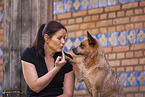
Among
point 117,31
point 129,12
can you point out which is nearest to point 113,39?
point 117,31

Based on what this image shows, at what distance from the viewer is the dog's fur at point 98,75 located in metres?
3.07

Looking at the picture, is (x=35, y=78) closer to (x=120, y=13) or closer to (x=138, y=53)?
(x=138, y=53)

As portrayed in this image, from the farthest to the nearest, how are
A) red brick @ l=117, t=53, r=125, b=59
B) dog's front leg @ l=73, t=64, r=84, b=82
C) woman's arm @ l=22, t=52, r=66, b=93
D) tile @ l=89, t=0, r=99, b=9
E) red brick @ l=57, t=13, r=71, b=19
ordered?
1. red brick @ l=57, t=13, r=71, b=19
2. tile @ l=89, t=0, r=99, b=9
3. red brick @ l=117, t=53, r=125, b=59
4. dog's front leg @ l=73, t=64, r=84, b=82
5. woman's arm @ l=22, t=52, r=66, b=93

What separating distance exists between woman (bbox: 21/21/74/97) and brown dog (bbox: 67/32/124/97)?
17 cm

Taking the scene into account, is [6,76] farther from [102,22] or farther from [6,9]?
[102,22]

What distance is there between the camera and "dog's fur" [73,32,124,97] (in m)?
3.07

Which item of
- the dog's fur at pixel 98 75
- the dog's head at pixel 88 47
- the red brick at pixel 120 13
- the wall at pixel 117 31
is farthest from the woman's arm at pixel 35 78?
the red brick at pixel 120 13

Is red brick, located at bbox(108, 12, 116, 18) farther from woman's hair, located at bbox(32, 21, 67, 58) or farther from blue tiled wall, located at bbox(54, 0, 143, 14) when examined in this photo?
woman's hair, located at bbox(32, 21, 67, 58)

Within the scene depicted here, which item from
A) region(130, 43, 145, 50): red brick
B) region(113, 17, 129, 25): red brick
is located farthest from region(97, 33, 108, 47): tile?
region(130, 43, 145, 50): red brick

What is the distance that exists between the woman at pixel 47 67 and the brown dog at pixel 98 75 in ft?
0.55

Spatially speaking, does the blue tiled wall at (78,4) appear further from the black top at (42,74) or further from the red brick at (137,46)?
the black top at (42,74)

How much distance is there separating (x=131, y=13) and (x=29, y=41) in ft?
8.84


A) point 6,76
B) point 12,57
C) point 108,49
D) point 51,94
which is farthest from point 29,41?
point 108,49

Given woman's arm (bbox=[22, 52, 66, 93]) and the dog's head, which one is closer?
woman's arm (bbox=[22, 52, 66, 93])
